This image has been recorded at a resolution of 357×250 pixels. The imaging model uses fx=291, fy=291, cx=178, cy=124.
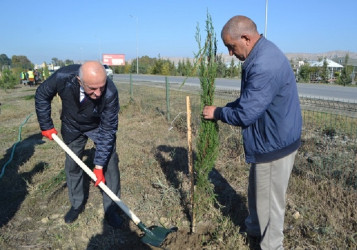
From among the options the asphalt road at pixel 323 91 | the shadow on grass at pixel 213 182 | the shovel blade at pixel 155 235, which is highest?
the asphalt road at pixel 323 91

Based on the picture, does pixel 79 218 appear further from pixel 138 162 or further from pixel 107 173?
pixel 138 162

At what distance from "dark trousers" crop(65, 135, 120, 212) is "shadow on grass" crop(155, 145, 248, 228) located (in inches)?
38.3

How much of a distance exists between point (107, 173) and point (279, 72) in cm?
235

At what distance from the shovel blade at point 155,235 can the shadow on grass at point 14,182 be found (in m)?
1.92

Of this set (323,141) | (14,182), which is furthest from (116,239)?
(323,141)

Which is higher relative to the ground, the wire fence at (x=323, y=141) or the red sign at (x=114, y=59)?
the red sign at (x=114, y=59)

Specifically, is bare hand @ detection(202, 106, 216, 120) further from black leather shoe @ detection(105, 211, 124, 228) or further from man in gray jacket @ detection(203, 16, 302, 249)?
black leather shoe @ detection(105, 211, 124, 228)

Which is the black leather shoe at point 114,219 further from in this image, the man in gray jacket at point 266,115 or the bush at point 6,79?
the bush at point 6,79

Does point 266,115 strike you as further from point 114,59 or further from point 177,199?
point 114,59

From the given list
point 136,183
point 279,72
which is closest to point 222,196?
point 136,183

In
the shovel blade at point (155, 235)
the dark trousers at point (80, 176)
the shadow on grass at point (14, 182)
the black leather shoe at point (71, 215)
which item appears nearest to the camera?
the shovel blade at point (155, 235)

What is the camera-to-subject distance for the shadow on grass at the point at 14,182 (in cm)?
398

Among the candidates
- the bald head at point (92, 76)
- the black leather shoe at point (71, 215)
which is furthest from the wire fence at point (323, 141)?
the black leather shoe at point (71, 215)

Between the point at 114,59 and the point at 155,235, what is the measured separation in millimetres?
65539
